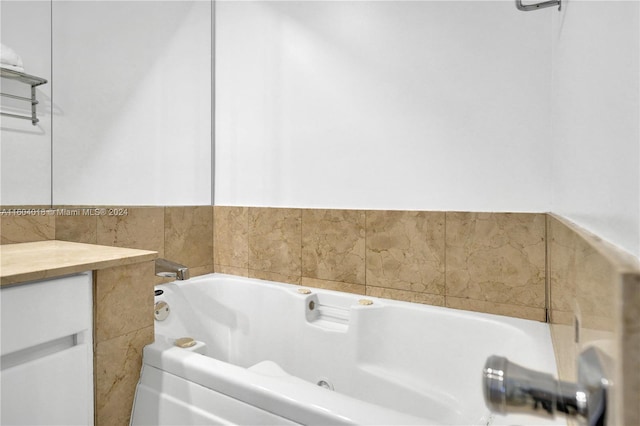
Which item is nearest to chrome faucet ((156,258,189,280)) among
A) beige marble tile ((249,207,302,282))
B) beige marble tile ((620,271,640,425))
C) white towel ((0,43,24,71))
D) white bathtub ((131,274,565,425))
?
white bathtub ((131,274,565,425))

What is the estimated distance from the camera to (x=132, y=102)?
1.75 m

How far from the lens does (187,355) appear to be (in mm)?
970

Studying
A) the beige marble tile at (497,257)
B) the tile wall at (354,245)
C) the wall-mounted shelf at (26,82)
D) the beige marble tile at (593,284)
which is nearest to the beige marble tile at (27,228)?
the tile wall at (354,245)

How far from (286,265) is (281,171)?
18.4 inches

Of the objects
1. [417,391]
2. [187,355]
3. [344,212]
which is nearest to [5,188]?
[187,355]

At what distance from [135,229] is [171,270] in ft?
1.65

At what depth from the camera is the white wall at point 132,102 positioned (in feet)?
5.02

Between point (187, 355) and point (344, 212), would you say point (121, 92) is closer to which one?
point (344, 212)

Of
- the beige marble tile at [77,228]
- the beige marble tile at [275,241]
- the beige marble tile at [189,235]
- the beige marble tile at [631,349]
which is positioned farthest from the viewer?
the beige marble tile at [189,235]

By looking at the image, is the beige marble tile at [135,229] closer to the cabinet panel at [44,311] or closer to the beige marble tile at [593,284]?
the cabinet panel at [44,311]

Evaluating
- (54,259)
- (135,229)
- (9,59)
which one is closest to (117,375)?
(54,259)

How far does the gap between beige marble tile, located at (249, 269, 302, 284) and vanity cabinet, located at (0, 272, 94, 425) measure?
93 cm

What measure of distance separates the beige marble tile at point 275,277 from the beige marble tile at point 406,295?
1.24ft

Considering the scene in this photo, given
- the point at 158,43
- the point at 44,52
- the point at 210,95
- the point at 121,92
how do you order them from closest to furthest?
1. the point at 44,52
2. the point at 121,92
3. the point at 158,43
4. the point at 210,95
